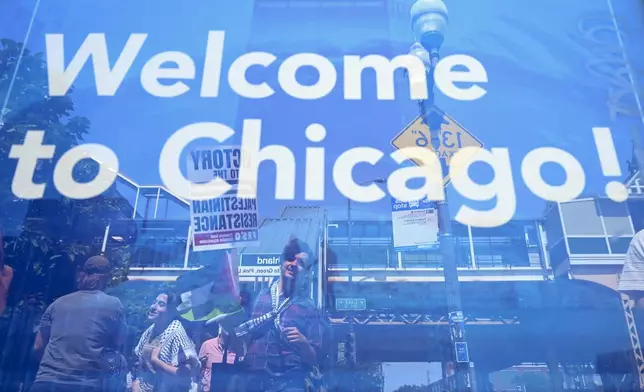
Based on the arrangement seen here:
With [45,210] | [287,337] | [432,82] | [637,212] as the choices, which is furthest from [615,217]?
[45,210]

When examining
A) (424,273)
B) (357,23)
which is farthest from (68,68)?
(424,273)

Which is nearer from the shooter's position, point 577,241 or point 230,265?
point 230,265

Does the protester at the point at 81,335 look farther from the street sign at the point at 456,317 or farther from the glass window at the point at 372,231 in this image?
the street sign at the point at 456,317

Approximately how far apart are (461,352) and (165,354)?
6.15 ft

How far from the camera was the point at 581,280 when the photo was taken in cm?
348

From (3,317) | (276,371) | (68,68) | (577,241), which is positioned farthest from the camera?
(68,68)

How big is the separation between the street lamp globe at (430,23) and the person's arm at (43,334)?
10.5 ft

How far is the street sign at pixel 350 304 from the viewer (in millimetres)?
3268

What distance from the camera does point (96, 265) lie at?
2857 mm

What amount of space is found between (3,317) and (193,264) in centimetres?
119

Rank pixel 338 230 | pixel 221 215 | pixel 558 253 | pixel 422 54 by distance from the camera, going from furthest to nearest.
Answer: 1. pixel 422 54
2. pixel 558 253
3. pixel 338 230
4. pixel 221 215

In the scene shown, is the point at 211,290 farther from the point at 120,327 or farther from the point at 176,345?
the point at 120,327

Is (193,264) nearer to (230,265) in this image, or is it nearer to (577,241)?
(230,265)

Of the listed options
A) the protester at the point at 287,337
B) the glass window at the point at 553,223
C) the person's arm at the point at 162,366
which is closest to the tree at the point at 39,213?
the person's arm at the point at 162,366
